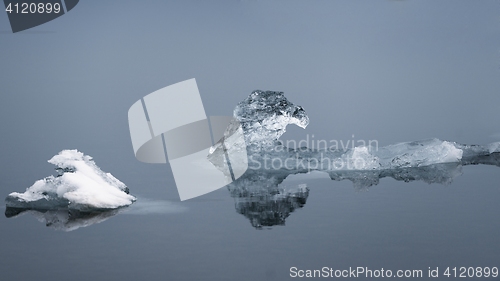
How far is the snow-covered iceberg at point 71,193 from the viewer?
14.0ft

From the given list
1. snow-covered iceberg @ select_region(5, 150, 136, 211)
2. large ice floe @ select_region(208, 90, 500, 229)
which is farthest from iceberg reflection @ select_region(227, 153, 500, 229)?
snow-covered iceberg @ select_region(5, 150, 136, 211)

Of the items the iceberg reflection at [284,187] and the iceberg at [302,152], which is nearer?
the iceberg reflection at [284,187]

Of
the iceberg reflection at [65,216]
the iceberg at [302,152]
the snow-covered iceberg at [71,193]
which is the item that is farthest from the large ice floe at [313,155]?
the iceberg reflection at [65,216]

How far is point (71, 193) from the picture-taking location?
4.29m

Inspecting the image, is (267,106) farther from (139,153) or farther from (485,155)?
(485,155)

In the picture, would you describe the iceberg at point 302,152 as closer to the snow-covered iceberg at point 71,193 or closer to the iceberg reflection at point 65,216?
the snow-covered iceberg at point 71,193

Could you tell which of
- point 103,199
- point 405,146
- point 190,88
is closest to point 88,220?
point 103,199

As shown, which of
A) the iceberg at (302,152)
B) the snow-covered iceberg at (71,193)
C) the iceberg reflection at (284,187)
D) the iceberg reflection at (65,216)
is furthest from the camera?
the iceberg at (302,152)

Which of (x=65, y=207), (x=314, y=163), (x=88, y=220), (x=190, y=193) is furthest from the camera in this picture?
(x=314, y=163)

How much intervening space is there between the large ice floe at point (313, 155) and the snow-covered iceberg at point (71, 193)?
97 cm

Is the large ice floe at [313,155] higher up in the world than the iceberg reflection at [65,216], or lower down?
higher up

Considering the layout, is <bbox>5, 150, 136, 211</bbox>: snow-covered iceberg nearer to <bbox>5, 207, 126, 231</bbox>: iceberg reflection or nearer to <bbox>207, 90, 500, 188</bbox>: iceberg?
<bbox>5, 207, 126, 231</bbox>: iceberg reflection

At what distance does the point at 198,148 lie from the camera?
5.96 meters

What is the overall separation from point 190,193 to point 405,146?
1.98 metres
